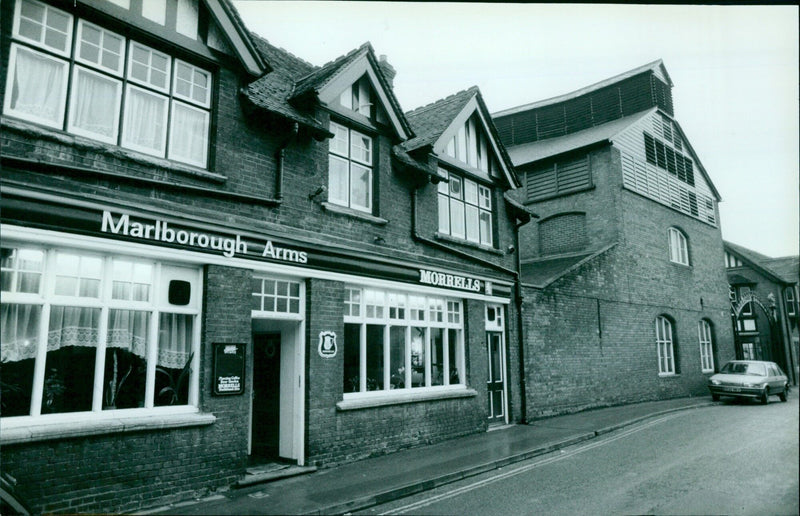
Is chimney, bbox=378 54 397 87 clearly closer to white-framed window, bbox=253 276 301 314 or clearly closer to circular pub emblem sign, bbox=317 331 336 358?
white-framed window, bbox=253 276 301 314

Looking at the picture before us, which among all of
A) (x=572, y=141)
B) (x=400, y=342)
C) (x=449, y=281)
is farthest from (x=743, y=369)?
(x=400, y=342)

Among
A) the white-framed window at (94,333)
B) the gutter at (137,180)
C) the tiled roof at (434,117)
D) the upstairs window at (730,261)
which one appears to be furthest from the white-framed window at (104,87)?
the upstairs window at (730,261)

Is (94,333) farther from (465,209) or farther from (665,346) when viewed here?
(665,346)

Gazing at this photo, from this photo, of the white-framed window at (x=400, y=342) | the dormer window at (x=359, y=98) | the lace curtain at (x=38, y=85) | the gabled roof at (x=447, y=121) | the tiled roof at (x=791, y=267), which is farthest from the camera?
the gabled roof at (x=447, y=121)

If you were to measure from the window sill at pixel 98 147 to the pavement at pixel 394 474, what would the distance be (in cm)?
477

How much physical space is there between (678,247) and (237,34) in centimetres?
2226

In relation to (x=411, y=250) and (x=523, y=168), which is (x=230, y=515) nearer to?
(x=411, y=250)

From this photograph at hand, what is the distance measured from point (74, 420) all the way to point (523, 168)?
2076 cm

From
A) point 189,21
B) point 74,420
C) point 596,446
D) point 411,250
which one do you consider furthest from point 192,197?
point 596,446

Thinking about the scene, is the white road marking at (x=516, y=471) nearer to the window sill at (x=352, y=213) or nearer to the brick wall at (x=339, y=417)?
the brick wall at (x=339, y=417)

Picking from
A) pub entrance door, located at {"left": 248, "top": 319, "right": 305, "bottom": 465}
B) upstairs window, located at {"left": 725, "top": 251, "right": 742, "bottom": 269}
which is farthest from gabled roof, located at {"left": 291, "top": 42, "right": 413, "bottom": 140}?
upstairs window, located at {"left": 725, "top": 251, "right": 742, "bottom": 269}

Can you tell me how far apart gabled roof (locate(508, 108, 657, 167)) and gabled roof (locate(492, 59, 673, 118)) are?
191 cm

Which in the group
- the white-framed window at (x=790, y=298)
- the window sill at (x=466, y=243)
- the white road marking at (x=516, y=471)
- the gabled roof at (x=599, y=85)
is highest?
the gabled roof at (x=599, y=85)

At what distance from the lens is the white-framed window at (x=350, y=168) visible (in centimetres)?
1048
